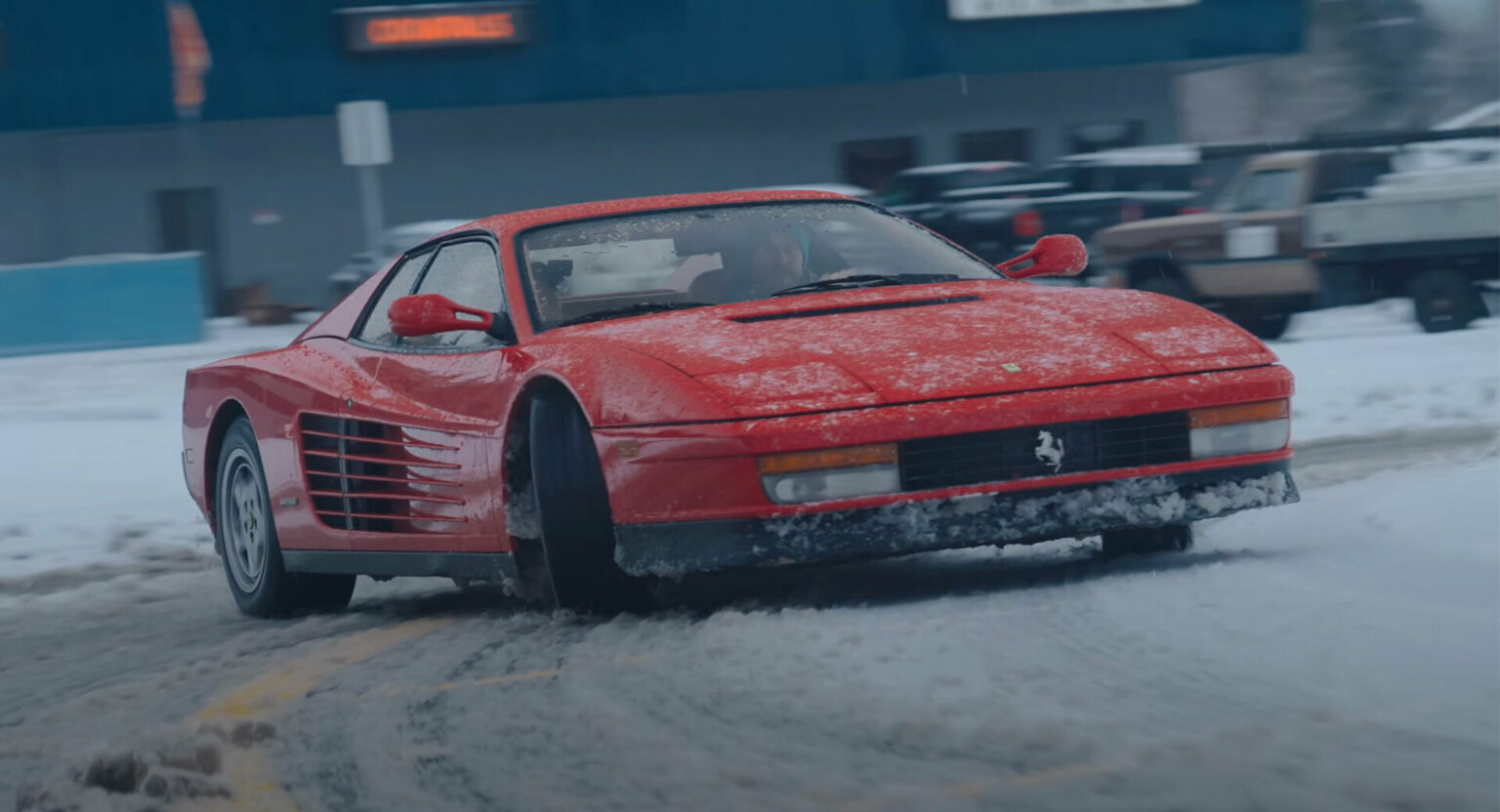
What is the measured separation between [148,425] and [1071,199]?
9.21m

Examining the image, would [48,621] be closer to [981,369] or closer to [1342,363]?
[981,369]

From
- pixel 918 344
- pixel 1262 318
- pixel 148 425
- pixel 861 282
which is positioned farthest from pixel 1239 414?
pixel 1262 318

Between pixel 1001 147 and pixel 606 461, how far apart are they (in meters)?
28.4

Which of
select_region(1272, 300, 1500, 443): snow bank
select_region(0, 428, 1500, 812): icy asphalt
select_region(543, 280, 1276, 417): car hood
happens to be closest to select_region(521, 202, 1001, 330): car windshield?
select_region(543, 280, 1276, 417): car hood

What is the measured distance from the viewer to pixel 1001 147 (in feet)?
107

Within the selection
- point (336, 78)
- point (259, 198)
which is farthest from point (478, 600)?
point (259, 198)

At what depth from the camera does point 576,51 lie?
28625 millimetres

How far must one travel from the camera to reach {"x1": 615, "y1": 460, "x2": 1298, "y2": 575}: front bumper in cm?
470

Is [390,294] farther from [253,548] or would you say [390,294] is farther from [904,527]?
[904,527]

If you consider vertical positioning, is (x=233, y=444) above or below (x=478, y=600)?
above

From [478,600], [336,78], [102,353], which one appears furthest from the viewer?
[336,78]

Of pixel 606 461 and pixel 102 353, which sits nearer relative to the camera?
pixel 606 461

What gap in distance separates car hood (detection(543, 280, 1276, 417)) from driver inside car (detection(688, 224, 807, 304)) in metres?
0.19

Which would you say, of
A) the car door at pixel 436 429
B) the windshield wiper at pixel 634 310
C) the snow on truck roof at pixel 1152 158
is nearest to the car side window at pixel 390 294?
the car door at pixel 436 429
